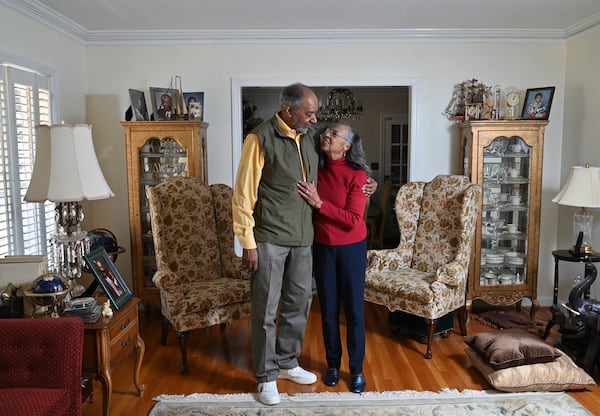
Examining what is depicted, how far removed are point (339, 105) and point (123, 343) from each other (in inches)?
206

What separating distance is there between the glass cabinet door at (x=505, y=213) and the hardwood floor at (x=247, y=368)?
555 mm

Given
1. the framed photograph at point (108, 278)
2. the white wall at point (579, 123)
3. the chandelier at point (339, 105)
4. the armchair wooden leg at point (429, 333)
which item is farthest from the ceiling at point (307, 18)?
the chandelier at point (339, 105)

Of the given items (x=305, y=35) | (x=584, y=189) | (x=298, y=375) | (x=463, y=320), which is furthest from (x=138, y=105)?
(x=584, y=189)

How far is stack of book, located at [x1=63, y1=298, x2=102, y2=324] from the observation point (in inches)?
94.3

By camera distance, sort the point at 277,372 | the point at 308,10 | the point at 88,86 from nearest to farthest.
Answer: the point at 277,372 → the point at 308,10 → the point at 88,86

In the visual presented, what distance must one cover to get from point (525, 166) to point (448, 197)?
82 centimetres

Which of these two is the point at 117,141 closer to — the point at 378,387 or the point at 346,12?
the point at 346,12

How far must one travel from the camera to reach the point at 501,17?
3875 mm

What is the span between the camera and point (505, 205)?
168 inches

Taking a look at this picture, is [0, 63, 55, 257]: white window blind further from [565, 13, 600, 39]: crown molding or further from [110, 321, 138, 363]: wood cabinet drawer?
[565, 13, 600, 39]: crown molding

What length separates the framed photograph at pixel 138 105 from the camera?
407cm

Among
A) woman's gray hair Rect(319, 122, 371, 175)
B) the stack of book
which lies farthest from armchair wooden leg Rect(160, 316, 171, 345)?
woman's gray hair Rect(319, 122, 371, 175)

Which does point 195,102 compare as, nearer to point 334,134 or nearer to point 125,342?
point 334,134

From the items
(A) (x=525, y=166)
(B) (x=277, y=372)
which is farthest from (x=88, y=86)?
(A) (x=525, y=166)
